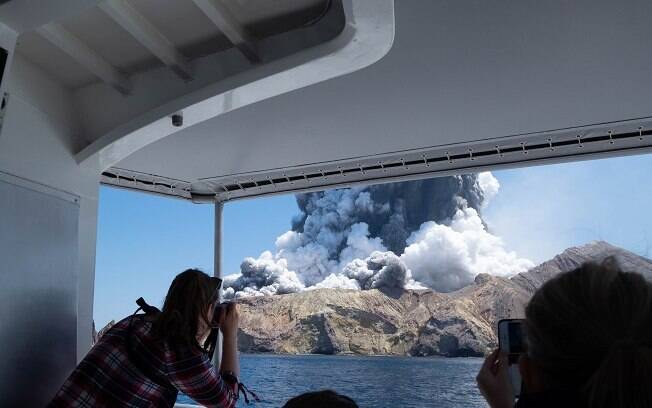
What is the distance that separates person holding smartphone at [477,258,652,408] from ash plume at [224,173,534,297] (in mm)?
18275

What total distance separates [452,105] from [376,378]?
15.9 meters

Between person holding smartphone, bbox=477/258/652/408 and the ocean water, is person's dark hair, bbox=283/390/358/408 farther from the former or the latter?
the ocean water

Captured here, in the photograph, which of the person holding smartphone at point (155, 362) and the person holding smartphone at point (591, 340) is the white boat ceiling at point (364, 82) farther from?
the person holding smartphone at point (591, 340)

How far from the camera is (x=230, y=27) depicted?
1.65 meters

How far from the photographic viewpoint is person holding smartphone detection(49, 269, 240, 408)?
4.33 ft

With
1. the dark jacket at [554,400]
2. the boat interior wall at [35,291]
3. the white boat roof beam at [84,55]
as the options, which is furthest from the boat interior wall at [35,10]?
the dark jacket at [554,400]

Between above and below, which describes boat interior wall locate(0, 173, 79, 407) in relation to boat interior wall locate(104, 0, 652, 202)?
below

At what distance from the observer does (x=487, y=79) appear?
2.20 metres

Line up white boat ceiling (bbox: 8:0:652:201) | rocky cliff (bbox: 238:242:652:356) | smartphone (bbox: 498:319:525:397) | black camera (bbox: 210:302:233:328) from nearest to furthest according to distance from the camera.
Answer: smartphone (bbox: 498:319:525:397)
black camera (bbox: 210:302:233:328)
white boat ceiling (bbox: 8:0:652:201)
rocky cliff (bbox: 238:242:652:356)

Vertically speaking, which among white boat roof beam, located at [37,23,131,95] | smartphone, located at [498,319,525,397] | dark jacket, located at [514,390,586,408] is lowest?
dark jacket, located at [514,390,586,408]

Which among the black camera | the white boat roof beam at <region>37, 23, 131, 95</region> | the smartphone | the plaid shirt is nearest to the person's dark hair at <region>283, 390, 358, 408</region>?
the smartphone

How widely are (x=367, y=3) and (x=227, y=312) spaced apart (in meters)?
0.90

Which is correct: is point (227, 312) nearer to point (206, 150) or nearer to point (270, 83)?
point (270, 83)

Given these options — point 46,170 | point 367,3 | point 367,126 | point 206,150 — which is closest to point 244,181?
point 206,150
